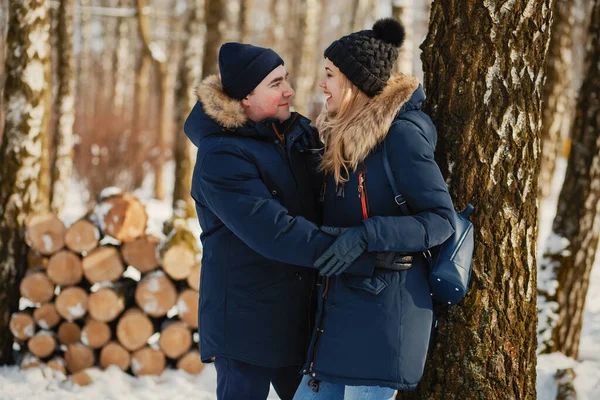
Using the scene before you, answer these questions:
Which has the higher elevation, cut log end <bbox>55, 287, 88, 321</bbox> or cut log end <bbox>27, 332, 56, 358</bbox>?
cut log end <bbox>55, 287, 88, 321</bbox>

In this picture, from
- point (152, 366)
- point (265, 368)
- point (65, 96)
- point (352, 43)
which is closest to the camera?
point (352, 43)

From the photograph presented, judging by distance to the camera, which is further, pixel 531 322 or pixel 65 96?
pixel 65 96

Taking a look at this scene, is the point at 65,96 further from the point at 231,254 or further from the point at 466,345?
the point at 466,345

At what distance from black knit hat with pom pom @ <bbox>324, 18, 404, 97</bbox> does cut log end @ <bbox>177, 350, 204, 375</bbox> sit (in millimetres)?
2774

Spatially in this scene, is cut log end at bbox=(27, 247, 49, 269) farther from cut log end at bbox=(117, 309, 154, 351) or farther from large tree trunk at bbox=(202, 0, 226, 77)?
large tree trunk at bbox=(202, 0, 226, 77)

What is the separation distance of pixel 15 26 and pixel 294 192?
3.06m

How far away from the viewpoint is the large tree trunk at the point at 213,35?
7.98 metres

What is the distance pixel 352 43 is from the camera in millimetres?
2389

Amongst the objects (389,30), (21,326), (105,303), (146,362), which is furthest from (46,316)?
(389,30)

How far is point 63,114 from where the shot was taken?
7.73 meters

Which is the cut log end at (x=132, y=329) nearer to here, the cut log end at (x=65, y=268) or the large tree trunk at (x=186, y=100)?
the cut log end at (x=65, y=268)

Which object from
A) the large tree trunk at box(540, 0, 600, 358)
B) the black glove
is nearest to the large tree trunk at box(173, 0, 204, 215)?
the large tree trunk at box(540, 0, 600, 358)

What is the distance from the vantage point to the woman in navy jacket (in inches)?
86.6

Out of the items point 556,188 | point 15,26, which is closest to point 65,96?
point 15,26
